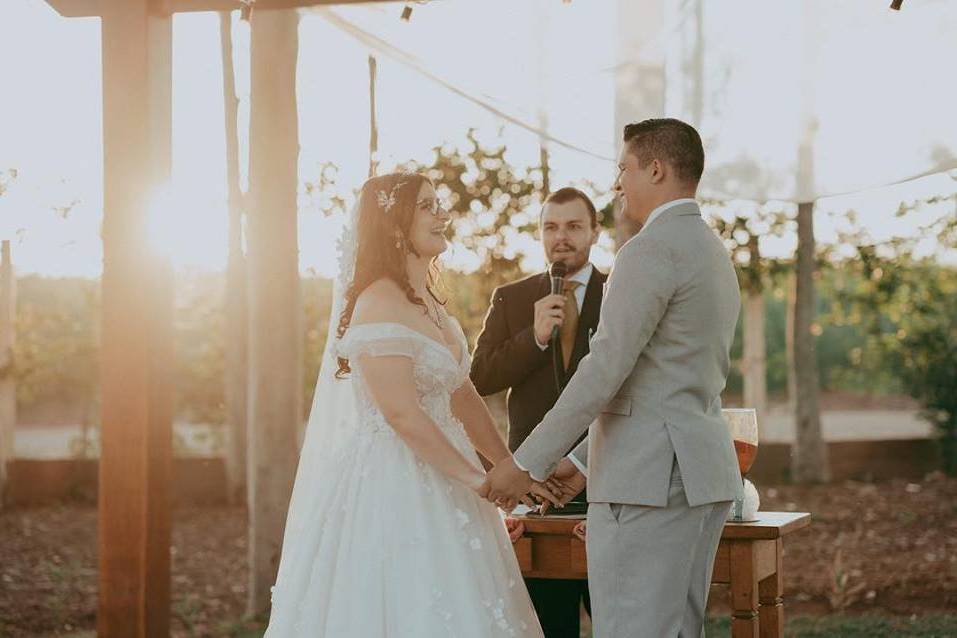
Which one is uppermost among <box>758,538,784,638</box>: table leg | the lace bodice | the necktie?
the necktie

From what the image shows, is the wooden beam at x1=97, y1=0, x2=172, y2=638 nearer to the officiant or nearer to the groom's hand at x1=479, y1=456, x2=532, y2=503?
the officiant

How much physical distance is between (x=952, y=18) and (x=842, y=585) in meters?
3.03

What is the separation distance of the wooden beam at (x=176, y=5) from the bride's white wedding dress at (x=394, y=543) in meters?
1.21

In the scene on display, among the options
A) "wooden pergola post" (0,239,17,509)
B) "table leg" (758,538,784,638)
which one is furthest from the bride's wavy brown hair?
"wooden pergola post" (0,239,17,509)

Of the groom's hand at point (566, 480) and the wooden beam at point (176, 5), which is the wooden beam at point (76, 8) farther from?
the groom's hand at point (566, 480)

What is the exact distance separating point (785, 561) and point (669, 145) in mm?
5194

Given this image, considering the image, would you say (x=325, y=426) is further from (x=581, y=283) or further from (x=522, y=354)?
(x=581, y=283)

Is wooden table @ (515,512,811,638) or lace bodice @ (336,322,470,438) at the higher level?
Result: lace bodice @ (336,322,470,438)

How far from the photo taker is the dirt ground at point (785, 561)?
21.8ft

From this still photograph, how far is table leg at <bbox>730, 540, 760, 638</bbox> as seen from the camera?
3297 mm

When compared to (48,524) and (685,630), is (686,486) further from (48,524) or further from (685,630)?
(48,524)

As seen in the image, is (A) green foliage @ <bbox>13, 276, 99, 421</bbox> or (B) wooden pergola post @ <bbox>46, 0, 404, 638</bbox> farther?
(A) green foliage @ <bbox>13, 276, 99, 421</bbox>

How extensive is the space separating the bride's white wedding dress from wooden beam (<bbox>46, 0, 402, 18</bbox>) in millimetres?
1211

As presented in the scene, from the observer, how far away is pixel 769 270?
10508mm
